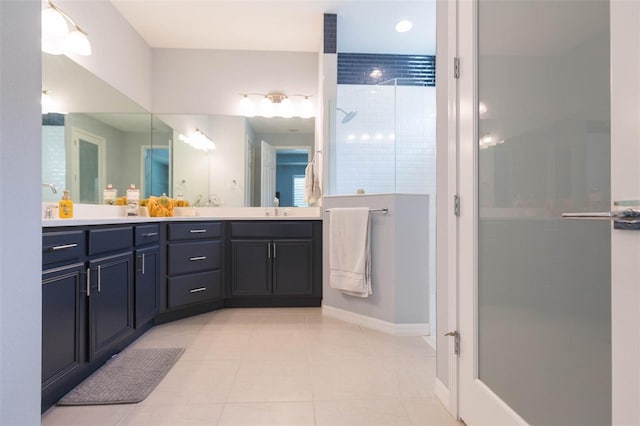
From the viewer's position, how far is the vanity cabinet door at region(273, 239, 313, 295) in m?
3.39

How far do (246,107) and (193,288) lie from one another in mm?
2007

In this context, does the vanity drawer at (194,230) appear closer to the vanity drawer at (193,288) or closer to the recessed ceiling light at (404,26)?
the vanity drawer at (193,288)

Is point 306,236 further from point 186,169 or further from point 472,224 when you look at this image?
point 472,224

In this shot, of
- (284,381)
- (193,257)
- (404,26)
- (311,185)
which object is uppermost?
(404,26)

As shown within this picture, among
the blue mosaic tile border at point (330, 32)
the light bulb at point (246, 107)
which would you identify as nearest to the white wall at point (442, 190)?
the blue mosaic tile border at point (330, 32)

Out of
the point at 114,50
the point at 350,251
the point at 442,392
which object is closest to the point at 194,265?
the point at 350,251

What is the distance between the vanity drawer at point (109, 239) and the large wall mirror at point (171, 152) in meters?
0.58

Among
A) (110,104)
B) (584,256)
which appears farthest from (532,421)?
(110,104)

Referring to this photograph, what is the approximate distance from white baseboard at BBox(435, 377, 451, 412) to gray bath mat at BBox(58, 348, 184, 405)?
1.42m

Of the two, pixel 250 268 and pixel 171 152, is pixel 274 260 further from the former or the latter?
pixel 171 152

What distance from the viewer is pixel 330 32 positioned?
329cm

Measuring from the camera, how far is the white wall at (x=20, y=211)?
804mm

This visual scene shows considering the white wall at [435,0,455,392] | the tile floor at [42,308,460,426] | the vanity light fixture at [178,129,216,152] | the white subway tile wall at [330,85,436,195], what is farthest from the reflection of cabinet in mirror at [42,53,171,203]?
the white wall at [435,0,455,392]

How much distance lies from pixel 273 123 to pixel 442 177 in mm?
2607
